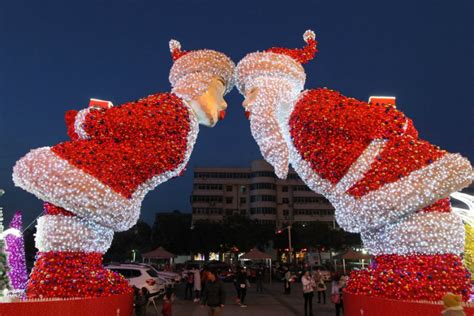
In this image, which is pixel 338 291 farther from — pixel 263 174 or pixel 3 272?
pixel 263 174

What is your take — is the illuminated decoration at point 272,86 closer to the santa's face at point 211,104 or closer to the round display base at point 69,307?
the santa's face at point 211,104

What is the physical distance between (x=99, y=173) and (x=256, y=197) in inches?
2237

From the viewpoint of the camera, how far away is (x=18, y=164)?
736 cm

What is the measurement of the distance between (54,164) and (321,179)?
4.62 m

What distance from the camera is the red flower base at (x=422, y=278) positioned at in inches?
254

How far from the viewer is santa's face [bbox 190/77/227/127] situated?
8492mm

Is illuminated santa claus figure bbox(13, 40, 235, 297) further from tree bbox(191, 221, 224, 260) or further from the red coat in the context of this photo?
tree bbox(191, 221, 224, 260)

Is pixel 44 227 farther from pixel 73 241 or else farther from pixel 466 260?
Answer: pixel 466 260

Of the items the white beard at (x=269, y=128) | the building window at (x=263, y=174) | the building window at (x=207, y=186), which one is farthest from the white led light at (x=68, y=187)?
the building window at (x=207, y=186)

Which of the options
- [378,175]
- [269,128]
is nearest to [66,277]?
[269,128]

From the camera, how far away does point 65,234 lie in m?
7.22

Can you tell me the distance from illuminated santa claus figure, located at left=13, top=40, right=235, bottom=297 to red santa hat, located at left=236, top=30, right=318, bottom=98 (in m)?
0.79

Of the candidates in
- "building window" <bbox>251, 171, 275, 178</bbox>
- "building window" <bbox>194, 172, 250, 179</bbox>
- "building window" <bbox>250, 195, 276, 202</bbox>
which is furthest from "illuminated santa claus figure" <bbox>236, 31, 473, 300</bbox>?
"building window" <bbox>194, 172, 250, 179</bbox>

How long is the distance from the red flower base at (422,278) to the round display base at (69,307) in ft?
14.2
